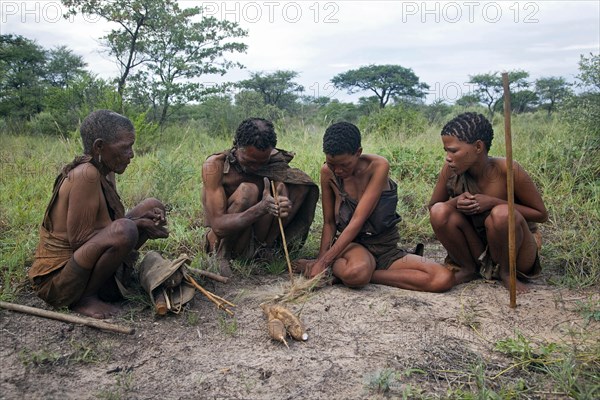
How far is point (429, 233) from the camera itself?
4.49 m

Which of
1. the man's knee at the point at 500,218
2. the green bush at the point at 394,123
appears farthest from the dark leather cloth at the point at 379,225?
the green bush at the point at 394,123

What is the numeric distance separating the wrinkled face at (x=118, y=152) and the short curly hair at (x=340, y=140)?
43.4 inches

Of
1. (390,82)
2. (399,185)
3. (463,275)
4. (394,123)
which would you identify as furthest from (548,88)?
(463,275)

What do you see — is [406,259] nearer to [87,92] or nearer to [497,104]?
[87,92]

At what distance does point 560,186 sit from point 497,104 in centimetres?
1058

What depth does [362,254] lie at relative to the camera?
3.41m

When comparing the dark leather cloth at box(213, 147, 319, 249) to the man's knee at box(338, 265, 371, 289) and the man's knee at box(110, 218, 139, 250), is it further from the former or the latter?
the man's knee at box(110, 218, 139, 250)

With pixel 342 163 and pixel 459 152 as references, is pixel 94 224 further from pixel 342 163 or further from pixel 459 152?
pixel 459 152

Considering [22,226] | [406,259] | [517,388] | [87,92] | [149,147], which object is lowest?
[517,388]

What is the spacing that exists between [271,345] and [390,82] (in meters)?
16.8

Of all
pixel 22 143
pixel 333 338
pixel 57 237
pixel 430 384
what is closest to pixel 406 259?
pixel 333 338

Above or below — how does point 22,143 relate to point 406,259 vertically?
above

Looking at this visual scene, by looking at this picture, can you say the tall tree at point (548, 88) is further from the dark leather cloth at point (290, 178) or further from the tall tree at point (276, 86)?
the dark leather cloth at point (290, 178)

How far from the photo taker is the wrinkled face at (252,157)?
11.0ft
